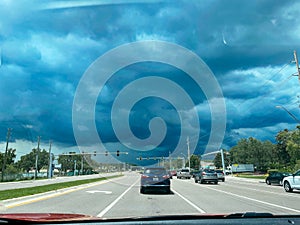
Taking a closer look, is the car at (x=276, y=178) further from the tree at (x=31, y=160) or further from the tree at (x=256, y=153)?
the tree at (x=31, y=160)

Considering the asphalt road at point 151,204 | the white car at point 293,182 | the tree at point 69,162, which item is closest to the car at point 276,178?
the white car at point 293,182

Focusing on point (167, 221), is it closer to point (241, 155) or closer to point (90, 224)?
point (90, 224)

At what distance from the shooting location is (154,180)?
782 inches

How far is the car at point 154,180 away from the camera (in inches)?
779

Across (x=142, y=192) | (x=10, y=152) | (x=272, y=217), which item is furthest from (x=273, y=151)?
(x=272, y=217)

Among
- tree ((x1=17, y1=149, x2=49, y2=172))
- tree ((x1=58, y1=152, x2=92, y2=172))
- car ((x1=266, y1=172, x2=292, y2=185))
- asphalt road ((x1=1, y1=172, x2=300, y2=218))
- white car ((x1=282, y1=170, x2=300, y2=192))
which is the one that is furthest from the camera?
tree ((x1=17, y1=149, x2=49, y2=172))

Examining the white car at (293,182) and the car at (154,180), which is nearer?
the car at (154,180)

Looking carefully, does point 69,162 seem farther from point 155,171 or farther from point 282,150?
point 155,171

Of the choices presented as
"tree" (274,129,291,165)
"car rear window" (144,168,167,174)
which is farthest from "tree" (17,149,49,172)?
"car rear window" (144,168,167,174)

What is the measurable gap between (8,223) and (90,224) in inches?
37.1

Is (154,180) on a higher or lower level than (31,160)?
lower

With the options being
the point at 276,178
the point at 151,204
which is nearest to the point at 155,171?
the point at 151,204

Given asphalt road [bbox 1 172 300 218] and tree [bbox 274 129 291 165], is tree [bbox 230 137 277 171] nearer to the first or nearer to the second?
tree [bbox 274 129 291 165]

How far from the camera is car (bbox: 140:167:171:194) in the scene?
1978cm
